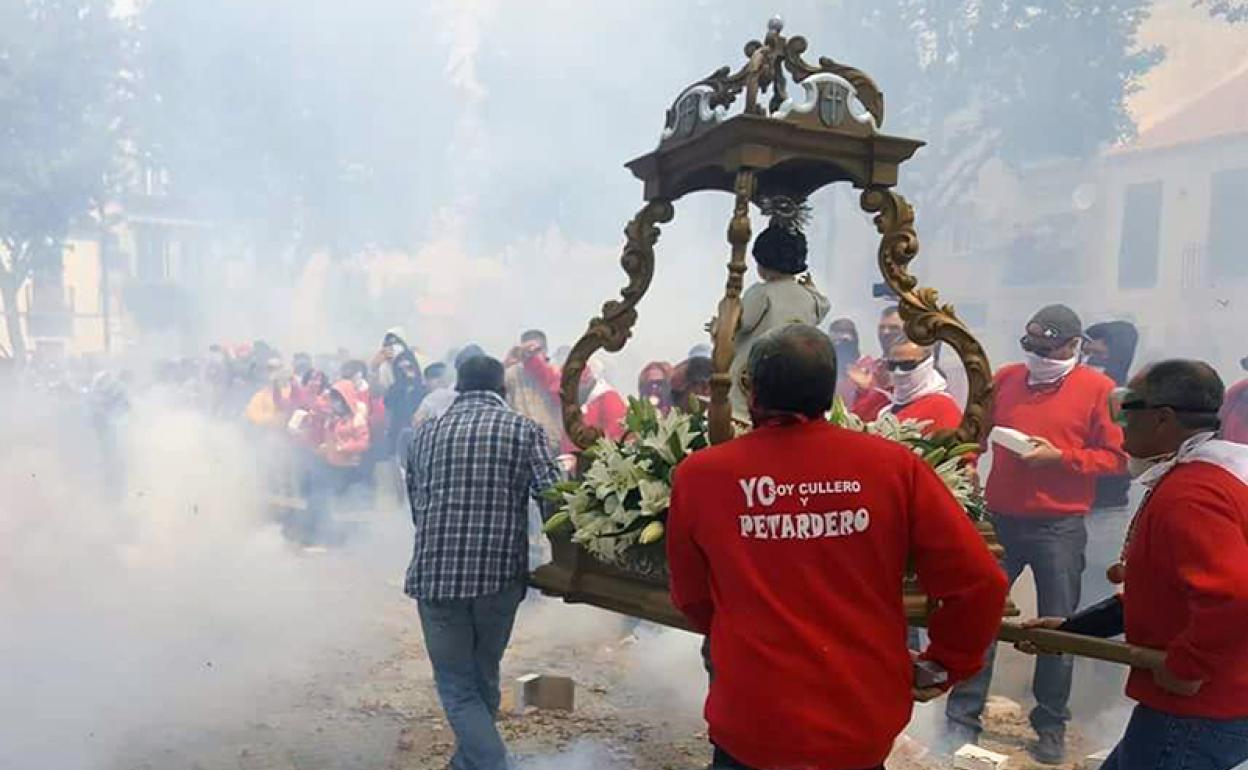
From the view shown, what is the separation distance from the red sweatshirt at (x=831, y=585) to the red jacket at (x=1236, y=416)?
13.3 ft

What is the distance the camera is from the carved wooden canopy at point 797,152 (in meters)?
2.85

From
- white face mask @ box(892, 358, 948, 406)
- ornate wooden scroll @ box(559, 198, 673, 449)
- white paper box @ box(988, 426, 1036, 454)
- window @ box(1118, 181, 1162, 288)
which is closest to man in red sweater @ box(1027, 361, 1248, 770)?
ornate wooden scroll @ box(559, 198, 673, 449)

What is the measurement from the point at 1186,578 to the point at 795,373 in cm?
97

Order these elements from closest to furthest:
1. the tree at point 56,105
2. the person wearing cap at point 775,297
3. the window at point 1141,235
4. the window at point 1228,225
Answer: the person wearing cap at point 775,297, the window at point 1228,225, the tree at point 56,105, the window at point 1141,235

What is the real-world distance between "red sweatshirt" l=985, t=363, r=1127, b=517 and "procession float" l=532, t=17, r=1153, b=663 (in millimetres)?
1623

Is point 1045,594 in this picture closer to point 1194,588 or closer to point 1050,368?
point 1050,368

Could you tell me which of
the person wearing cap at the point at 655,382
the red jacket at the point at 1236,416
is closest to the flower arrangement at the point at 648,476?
the red jacket at the point at 1236,416

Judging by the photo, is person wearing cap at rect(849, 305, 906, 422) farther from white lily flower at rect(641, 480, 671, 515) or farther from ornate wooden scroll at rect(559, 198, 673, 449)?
white lily flower at rect(641, 480, 671, 515)

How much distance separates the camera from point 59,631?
604 centimetres

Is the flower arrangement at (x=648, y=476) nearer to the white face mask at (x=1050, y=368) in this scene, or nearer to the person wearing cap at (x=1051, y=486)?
the person wearing cap at (x=1051, y=486)

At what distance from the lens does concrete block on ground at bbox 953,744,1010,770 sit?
159 inches

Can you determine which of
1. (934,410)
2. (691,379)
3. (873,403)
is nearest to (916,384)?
(934,410)

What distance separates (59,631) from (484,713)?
3.49 meters

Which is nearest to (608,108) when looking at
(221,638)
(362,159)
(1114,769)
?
(362,159)
